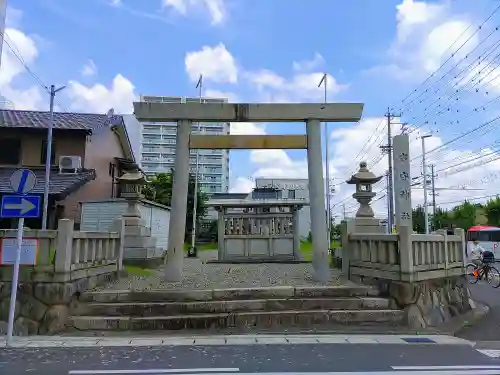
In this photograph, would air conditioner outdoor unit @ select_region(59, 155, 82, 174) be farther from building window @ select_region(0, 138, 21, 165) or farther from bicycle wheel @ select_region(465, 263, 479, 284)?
bicycle wheel @ select_region(465, 263, 479, 284)

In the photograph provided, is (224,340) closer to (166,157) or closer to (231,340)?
(231,340)

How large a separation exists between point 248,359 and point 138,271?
8339 millimetres

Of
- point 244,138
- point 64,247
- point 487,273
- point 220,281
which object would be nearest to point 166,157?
point 487,273

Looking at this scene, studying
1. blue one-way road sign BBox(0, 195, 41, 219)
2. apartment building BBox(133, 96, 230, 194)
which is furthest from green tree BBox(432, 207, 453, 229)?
blue one-way road sign BBox(0, 195, 41, 219)

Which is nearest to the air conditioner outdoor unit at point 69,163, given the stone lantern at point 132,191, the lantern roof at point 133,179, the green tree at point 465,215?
the stone lantern at point 132,191

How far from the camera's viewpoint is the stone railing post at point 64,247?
28.8ft

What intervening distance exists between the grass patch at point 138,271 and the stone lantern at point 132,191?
1.89 metres

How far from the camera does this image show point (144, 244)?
49.1ft

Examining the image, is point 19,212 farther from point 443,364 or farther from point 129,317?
point 443,364

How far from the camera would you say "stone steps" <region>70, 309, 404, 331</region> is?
853cm

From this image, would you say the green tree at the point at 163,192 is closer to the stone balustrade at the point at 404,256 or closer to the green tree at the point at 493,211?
the stone balustrade at the point at 404,256

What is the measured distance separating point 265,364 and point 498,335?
18.4ft

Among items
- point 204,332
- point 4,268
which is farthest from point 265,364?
point 4,268

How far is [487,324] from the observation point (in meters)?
10.1
